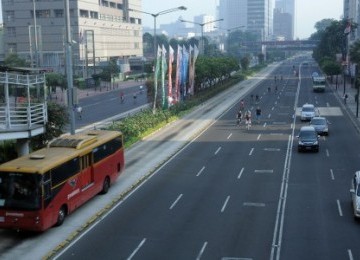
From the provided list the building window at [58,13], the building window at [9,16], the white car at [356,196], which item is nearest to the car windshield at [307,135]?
the white car at [356,196]

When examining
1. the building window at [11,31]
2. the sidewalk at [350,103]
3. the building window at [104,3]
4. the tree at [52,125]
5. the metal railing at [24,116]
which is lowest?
the sidewalk at [350,103]

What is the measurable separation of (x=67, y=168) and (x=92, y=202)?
12.5 feet

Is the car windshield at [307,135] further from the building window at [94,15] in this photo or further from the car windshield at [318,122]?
the building window at [94,15]

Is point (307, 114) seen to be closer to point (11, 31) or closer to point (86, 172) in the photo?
point (86, 172)

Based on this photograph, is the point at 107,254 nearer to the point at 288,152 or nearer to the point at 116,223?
the point at 116,223

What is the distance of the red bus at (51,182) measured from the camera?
68.3 feet

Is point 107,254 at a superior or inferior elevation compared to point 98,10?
inferior

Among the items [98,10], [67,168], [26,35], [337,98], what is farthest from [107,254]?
[98,10]

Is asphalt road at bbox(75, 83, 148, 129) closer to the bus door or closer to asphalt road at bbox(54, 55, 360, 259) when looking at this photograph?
asphalt road at bbox(54, 55, 360, 259)

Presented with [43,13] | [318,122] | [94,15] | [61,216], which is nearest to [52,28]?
[43,13]

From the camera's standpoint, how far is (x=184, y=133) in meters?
48.5

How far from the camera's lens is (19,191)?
21.0m

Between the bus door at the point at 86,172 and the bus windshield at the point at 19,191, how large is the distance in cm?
390

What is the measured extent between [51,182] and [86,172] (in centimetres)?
361
